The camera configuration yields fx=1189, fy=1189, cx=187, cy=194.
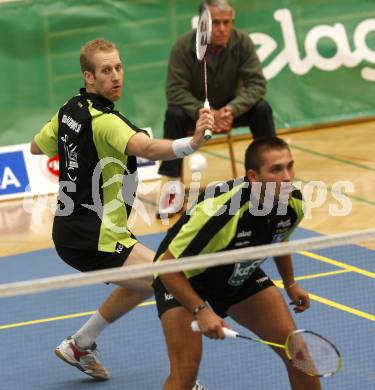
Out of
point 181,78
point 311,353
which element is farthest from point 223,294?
point 181,78

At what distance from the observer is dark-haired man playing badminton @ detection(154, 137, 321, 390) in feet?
18.9

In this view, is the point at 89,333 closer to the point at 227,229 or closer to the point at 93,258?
the point at 93,258

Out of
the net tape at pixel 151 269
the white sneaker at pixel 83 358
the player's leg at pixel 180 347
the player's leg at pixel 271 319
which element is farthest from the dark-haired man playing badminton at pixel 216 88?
the net tape at pixel 151 269

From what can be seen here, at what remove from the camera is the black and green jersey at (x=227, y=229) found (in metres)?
5.79

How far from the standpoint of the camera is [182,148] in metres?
6.50

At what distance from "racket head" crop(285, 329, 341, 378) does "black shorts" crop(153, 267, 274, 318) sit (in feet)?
1.43

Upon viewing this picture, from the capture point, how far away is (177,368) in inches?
231

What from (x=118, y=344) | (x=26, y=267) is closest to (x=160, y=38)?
(x=26, y=267)

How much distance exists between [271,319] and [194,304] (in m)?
0.60

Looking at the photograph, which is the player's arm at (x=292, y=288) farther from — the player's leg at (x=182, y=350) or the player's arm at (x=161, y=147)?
the player's arm at (x=161, y=147)

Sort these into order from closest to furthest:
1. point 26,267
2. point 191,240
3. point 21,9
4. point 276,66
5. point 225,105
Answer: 1. point 191,240
2. point 26,267
3. point 225,105
4. point 21,9
5. point 276,66

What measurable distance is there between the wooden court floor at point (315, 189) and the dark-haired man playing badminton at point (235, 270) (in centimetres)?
407

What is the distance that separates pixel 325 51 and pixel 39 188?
3774 millimetres

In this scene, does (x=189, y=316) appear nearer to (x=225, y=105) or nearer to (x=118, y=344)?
(x=118, y=344)
